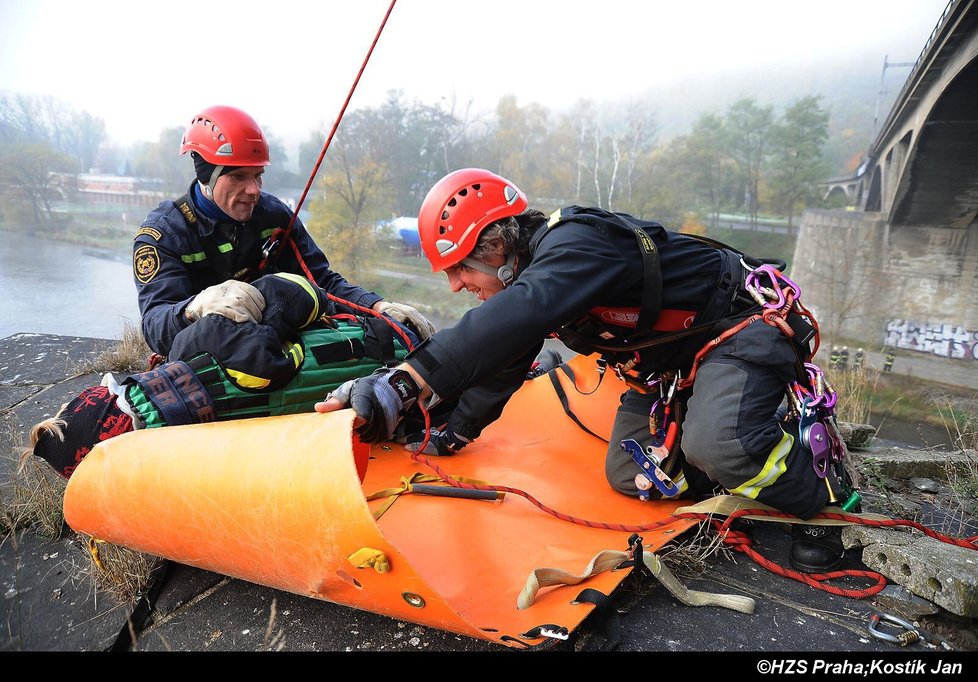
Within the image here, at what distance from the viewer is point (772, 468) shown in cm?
213

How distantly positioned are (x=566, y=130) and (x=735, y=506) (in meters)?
33.9

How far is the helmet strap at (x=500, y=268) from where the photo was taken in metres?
2.32

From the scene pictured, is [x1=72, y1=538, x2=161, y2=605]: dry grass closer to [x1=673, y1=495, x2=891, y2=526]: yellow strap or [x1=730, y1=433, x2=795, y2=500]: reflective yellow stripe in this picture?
[x1=673, y1=495, x2=891, y2=526]: yellow strap

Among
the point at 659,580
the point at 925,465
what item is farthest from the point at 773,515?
the point at 925,465

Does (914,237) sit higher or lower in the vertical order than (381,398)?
higher

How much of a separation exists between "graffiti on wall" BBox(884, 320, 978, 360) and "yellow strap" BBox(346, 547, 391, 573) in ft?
79.7

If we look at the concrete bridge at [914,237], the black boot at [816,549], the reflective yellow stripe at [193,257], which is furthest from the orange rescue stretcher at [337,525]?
the concrete bridge at [914,237]

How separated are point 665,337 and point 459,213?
3.03 ft

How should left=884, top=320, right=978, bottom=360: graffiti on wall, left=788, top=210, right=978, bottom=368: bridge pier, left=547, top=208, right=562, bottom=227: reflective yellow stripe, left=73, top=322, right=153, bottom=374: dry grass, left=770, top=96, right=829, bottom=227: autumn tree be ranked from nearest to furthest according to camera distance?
left=547, top=208, right=562, bottom=227: reflective yellow stripe → left=73, top=322, right=153, bottom=374: dry grass → left=788, top=210, right=978, bottom=368: bridge pier → left=884, top=320, right=978, bottom=360: graffiti on wall → left=770, top=96, right=829, bottom=227: autumn tree

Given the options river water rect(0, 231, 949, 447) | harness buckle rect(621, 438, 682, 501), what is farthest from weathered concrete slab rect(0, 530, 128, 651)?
river water rect(0, 231, 949, 447)

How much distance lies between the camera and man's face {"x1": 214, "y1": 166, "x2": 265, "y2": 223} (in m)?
3.04

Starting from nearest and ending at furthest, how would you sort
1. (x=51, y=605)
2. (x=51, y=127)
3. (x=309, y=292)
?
(x=51, y=605) → (x=309, y=292) → (x=51, y=127)

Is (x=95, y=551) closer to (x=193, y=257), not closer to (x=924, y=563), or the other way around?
(x=193, y=257)

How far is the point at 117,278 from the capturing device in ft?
29.9
